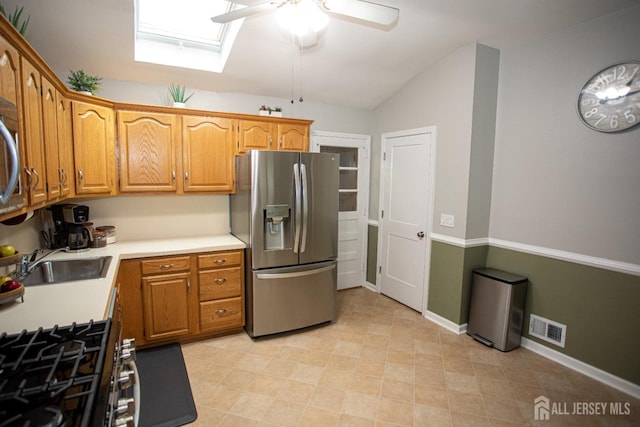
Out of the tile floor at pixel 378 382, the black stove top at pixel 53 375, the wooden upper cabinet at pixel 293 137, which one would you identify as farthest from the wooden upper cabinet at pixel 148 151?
the black stove top at pixel 53 375

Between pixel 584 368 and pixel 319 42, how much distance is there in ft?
11.2

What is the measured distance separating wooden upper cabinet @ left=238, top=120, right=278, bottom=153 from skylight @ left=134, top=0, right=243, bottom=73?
1.88 feet

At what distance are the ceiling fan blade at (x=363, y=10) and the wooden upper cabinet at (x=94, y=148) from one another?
2011mm

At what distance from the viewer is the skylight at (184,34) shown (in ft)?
8.81

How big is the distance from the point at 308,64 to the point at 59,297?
2734 millimetres

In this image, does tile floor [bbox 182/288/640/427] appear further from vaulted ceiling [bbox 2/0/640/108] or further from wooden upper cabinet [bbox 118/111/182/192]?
vaulted ceiling [bbox 2/0/640/108]

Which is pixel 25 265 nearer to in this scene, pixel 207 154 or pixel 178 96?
pixel 207 154

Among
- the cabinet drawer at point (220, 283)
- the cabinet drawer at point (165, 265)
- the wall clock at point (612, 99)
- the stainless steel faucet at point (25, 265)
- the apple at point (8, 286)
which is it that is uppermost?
the wall clock at point (612, 99)

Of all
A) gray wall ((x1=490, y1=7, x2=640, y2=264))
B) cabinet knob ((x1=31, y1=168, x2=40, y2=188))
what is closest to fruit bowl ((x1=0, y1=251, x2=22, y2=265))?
cabinet knob ((x1=31, y1=168, x2=40, y2=188))

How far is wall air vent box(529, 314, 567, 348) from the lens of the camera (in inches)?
106

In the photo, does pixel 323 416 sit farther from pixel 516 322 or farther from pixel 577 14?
pixel 577 14

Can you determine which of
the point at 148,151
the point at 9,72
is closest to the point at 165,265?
the point at 148,151

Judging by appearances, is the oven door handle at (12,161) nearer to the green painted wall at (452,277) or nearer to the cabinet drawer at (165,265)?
the cabinet drawer at (165,265)

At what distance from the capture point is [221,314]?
302 cm
